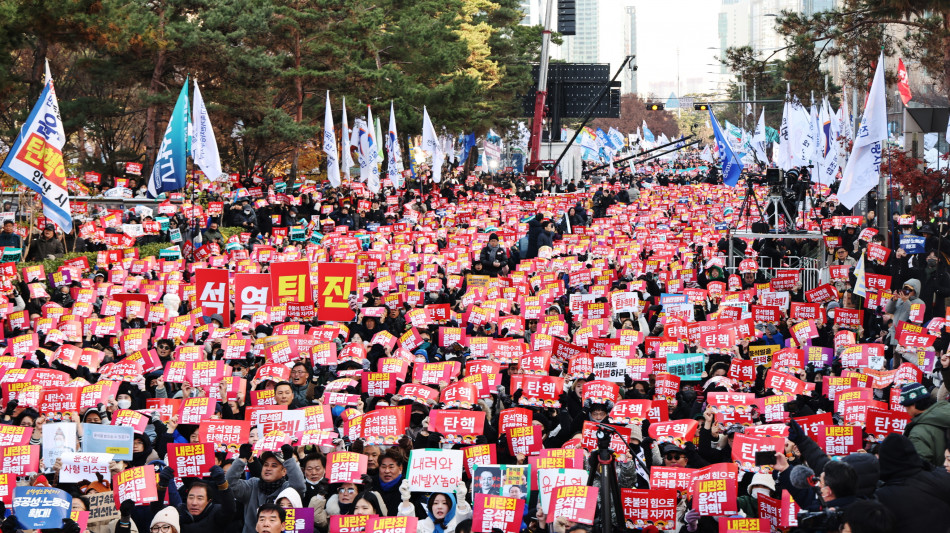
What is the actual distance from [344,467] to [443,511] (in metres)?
0.80

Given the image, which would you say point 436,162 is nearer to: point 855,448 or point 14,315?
point 14,315

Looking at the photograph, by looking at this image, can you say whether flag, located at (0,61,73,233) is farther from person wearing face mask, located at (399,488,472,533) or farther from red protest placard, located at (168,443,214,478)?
person wearing face mask, located at (399,488,472,533)

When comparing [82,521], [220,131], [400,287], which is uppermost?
[220,131]

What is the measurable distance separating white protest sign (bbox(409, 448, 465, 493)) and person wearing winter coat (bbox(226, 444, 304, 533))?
785 millimetres

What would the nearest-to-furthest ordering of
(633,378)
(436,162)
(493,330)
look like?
(633,378) < (493,330) < (436,162)

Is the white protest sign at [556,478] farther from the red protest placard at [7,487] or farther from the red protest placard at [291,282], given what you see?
the red protest placard at [291,282]

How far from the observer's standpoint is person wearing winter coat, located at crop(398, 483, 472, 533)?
7234 millimetres

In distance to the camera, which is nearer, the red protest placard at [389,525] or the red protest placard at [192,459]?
the red protest placard at [389,525]

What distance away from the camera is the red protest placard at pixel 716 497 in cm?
721

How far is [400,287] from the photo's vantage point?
1609 centimetres

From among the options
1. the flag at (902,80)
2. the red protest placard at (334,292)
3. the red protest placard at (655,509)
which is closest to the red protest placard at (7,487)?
the red protest placard at (655,509)

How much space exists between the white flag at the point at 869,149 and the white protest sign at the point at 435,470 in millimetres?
9394

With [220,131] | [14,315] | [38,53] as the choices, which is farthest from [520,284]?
[220,131]

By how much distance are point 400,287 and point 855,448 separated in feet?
29.4
